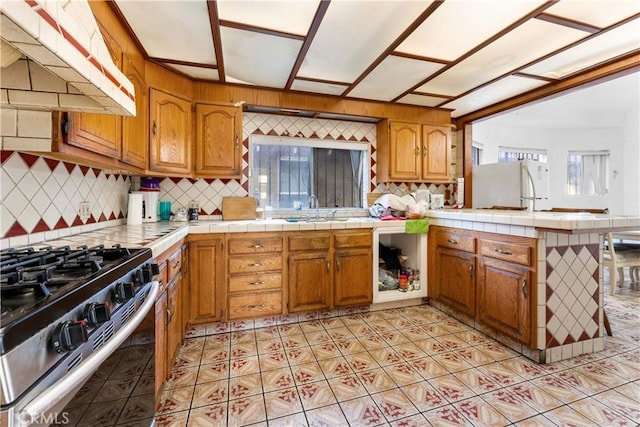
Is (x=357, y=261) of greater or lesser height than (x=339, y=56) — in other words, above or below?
below

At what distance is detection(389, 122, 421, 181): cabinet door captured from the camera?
3.30 meters

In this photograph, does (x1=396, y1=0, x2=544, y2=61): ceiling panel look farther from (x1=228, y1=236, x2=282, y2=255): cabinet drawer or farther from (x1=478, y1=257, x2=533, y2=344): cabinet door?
(x1=228, y1=236, x2=282, y2=255): cabinet drawer

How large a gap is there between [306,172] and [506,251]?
2080 mm

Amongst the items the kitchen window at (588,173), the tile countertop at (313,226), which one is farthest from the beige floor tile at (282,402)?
the kitchen window at (588,173)

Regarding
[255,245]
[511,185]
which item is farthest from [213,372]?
[511,185]

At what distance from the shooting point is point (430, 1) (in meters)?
1.61

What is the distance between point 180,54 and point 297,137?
1345 millimetres

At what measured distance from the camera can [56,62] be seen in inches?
30.6

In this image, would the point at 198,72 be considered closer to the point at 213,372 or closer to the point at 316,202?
the point at 316,202

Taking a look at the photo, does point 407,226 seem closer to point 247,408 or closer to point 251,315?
point 251,315

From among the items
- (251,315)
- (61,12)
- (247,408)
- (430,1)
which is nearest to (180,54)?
(61,12)

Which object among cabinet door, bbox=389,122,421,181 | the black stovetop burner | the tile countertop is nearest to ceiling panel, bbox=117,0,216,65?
the tile countertop

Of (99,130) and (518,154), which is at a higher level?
(518,154)

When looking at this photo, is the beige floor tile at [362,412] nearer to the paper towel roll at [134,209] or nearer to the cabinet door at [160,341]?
the cabinet door at [160,341]
